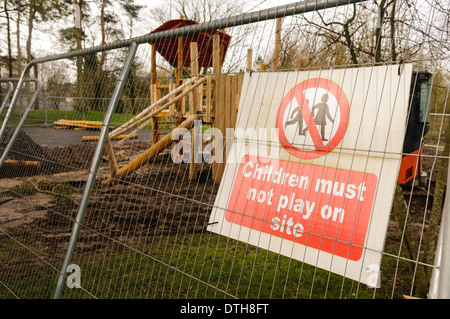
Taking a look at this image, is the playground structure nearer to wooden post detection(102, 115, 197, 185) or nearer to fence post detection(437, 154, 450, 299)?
wooden post detection(102, 115, 197, 185)

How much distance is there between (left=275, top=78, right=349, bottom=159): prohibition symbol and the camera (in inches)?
69.4

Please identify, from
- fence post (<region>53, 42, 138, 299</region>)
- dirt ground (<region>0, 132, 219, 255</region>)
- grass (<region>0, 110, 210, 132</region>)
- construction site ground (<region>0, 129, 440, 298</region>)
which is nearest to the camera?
fence post (<region>53, 42, 138, 299</region>)

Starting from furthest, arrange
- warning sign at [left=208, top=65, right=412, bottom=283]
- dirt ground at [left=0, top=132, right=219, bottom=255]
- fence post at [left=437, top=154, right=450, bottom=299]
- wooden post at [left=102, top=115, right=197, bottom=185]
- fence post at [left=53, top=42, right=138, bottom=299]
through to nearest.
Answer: wooden post at [left=102, top=115, right=197, bottom=185]
dirt ground at [left=0, top=132, right=219, bottom=255]
fence post at [left=53, top=42, right=138, bottom=299]
warning sign at [left=208, top=65, right=412, bottom=283]
fence post at [left=437, top=154, right=450, bottom=299]

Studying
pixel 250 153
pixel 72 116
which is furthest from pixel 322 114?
pixel 72 116

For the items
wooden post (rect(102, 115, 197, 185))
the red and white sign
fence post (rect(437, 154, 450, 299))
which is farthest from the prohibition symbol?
wooden post (rect(102, 115, 197, 185))

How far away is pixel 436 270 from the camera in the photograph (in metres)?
1.12

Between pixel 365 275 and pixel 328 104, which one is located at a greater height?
pixel 328 104

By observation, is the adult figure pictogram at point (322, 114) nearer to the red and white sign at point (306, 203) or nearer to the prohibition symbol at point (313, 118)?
the prohibition symbol at point (313, 118)

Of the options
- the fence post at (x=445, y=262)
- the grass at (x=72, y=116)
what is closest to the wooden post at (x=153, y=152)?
the grass at (x=72, y=116)

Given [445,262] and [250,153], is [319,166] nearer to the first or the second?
[250,153]

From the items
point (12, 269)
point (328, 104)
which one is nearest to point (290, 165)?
point (328, 104)

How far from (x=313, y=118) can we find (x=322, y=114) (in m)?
0.06
